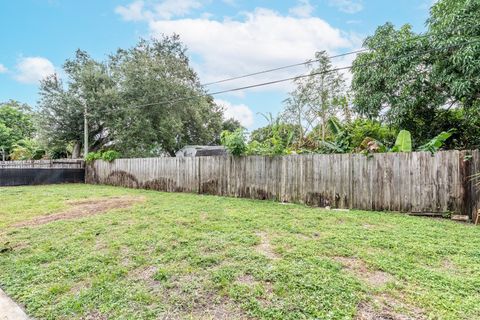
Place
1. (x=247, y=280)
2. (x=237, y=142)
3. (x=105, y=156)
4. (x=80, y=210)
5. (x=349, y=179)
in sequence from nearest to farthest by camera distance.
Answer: (x=247, y=280) < (x=80, y=210) < (x=349, y=179) < (x=237, y=142) < (x=105, y=156)

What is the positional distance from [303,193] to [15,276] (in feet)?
19.2

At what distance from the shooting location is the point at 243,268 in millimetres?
2775

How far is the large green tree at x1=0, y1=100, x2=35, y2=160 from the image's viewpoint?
26.5 meters

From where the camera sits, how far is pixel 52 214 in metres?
5.82

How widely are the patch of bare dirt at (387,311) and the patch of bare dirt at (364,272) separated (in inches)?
11.0

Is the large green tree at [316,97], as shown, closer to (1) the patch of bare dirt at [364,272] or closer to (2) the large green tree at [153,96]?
(2) the large green tree at [153,96]

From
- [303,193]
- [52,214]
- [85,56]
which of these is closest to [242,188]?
[303,193]

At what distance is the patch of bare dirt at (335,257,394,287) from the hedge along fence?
356cm

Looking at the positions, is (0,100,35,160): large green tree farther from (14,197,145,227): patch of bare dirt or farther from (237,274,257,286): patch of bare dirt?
(237,274,257,286): patch of bare dirt

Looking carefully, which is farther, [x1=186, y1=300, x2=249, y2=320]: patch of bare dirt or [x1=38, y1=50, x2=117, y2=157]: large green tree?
[x1=38, y1=50, x2=117, y2=157]: large green tree

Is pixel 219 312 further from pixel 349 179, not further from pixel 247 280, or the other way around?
pixel 349 179

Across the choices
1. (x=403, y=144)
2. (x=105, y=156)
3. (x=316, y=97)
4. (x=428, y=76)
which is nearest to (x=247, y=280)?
(x=403, y=144)

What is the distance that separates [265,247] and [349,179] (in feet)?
12.6

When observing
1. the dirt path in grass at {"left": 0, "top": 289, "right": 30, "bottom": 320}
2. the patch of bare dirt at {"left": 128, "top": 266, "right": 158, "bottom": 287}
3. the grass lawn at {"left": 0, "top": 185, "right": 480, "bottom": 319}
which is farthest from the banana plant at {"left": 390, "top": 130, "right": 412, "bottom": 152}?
the dirt path in grass at {"left": 0, "top": 289, "right": 30, "bottom": 320}
